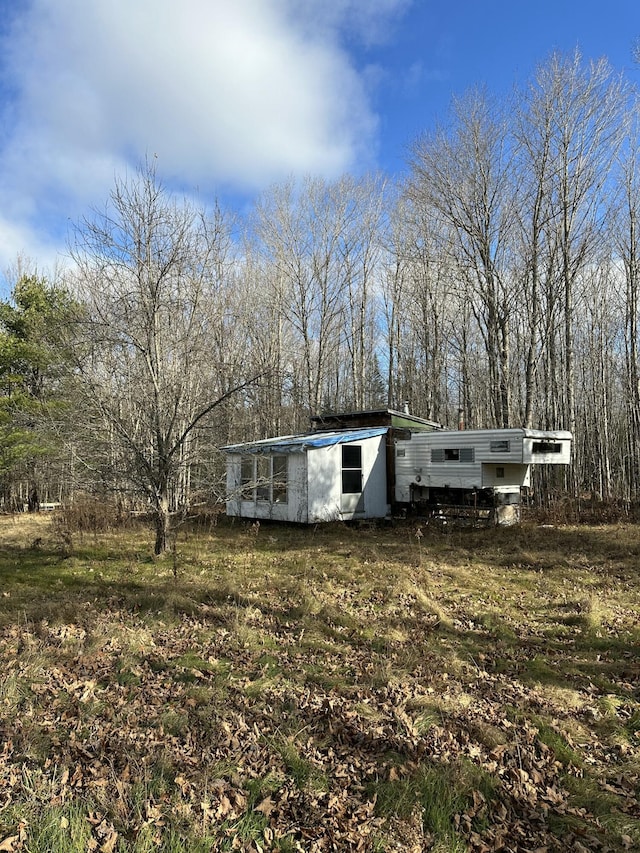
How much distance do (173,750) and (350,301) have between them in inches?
914

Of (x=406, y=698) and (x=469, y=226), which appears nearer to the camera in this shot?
(x=406, y=698)

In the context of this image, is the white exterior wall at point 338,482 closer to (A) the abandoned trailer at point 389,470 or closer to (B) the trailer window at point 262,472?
(A) the abandoned trailer at point 389,470

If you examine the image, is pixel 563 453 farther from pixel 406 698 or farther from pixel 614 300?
pixel 614 300

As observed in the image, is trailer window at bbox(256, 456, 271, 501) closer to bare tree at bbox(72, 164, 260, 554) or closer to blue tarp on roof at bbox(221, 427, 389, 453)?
blue tarp on roof at bbox(221, 427, 389, 453)

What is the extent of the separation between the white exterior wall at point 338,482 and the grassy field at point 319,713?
5.04 metres

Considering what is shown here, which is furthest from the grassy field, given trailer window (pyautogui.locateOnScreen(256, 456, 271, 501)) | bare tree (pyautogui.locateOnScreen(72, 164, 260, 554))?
trailer window (pyautogui.locateOnScreen(256, 456, 271, 501))

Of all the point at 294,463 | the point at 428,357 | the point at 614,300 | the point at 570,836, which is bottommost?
the point at 570,836

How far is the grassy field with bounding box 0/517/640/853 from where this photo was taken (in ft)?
9.79

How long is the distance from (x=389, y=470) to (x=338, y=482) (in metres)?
1.80

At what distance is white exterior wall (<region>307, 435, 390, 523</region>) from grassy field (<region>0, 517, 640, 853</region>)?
5.04 m

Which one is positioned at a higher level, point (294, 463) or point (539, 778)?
point (294, 463)

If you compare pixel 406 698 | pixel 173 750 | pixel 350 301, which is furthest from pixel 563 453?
pixel 350 301

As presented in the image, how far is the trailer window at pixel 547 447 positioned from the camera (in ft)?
38.9

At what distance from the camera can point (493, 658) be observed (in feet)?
17.5
